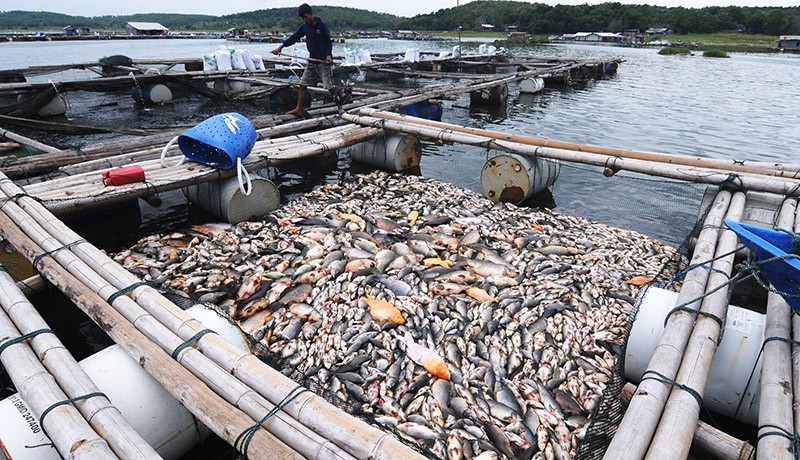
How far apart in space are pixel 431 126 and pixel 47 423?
31.2 feet

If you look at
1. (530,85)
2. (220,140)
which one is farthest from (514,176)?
(530,85)

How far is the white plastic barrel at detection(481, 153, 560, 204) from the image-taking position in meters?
9.67

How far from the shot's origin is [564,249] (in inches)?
301

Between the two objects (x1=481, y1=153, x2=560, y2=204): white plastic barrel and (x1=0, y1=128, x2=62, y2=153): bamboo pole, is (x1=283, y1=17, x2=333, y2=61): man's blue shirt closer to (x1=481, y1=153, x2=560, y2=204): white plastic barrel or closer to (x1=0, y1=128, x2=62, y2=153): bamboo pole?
(x1=0, y1=128, x2=62, y2=153): bamboo pole

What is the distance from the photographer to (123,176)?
718cm

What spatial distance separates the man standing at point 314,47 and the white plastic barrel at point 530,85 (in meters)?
17.0

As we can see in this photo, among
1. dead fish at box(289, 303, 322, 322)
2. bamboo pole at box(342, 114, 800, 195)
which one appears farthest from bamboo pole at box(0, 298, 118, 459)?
bamboo pole at box(342, 114, 800, 195)

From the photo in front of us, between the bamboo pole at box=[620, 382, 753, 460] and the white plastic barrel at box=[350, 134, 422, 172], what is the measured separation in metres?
9.21

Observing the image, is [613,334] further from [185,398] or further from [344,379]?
[185,398]

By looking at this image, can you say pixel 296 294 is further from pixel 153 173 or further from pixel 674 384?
pixel 674 384

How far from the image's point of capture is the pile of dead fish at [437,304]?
4535 mm

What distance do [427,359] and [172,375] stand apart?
8.73ft

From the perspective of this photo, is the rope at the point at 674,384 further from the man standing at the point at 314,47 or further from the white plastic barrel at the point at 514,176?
the man standing at the point at 314,47

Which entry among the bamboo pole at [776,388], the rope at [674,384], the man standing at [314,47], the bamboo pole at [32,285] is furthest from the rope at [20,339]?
the man standing at [314,47]
